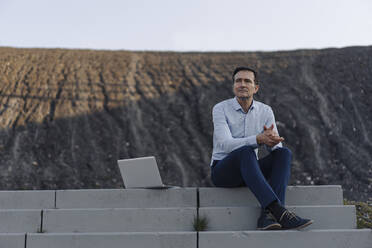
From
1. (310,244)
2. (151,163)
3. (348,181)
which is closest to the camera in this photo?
(310,244)

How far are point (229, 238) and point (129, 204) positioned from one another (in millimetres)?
1157

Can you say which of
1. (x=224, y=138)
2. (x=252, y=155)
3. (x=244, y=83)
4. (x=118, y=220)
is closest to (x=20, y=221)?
(x=118, y=220)

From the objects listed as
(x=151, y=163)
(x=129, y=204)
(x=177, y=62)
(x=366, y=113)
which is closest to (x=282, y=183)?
(x=151, y=163)

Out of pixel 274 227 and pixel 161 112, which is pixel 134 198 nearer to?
pixel 274 227

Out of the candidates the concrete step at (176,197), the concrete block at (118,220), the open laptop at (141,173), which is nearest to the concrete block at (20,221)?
the concrete block at (118,220)

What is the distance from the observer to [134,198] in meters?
3.90

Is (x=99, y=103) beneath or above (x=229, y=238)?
above

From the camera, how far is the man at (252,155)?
3.16 metres

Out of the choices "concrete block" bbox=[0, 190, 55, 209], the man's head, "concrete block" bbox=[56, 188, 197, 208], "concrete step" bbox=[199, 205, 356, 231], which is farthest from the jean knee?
"concrete block" bbox=[0, 190, 55, 209]

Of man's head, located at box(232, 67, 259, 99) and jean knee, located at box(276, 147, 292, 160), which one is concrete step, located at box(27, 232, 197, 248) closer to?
jean knee, located at box(276, 147, 292, 160)

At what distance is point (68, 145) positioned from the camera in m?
11.3

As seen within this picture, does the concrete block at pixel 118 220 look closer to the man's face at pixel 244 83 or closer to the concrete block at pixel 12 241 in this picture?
the concrete block at pixel 12 241

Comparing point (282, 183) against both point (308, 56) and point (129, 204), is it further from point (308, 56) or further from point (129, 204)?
point (308, 56)

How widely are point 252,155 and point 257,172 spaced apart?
160 mm
